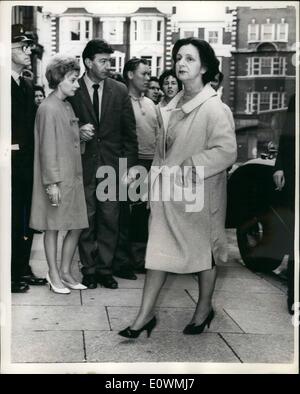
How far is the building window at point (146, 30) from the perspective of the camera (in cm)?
497

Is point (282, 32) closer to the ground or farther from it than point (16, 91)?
farther from it

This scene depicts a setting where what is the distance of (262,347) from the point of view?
474 cm

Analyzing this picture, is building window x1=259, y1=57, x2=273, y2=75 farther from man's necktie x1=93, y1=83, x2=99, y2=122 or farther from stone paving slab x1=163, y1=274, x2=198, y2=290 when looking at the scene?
stone paving slab x1=163, y1=274, x2=198, y2=290

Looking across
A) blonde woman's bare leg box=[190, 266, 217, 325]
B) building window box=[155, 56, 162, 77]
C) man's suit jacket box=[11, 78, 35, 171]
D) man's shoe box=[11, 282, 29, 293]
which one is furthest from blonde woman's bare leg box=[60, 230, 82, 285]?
building window box=[155, 56, 162, 77]

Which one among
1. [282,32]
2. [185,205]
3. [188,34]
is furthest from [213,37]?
[185,205]

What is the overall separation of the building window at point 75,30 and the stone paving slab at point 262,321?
2.25 metres

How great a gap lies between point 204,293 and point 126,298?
0.92m

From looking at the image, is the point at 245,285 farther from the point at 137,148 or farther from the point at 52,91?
the point at 52,91

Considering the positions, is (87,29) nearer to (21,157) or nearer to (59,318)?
(21,157)

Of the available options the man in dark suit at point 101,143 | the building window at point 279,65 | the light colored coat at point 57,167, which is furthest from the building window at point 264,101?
the light colored coat at point 57,167

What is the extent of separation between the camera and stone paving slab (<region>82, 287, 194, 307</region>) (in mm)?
5496

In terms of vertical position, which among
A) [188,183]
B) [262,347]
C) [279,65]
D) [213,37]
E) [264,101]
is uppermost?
[213,37]

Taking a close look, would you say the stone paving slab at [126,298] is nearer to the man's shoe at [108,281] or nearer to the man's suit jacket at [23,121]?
the man's shoe at [108,281]

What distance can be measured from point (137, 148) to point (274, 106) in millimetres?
1233
